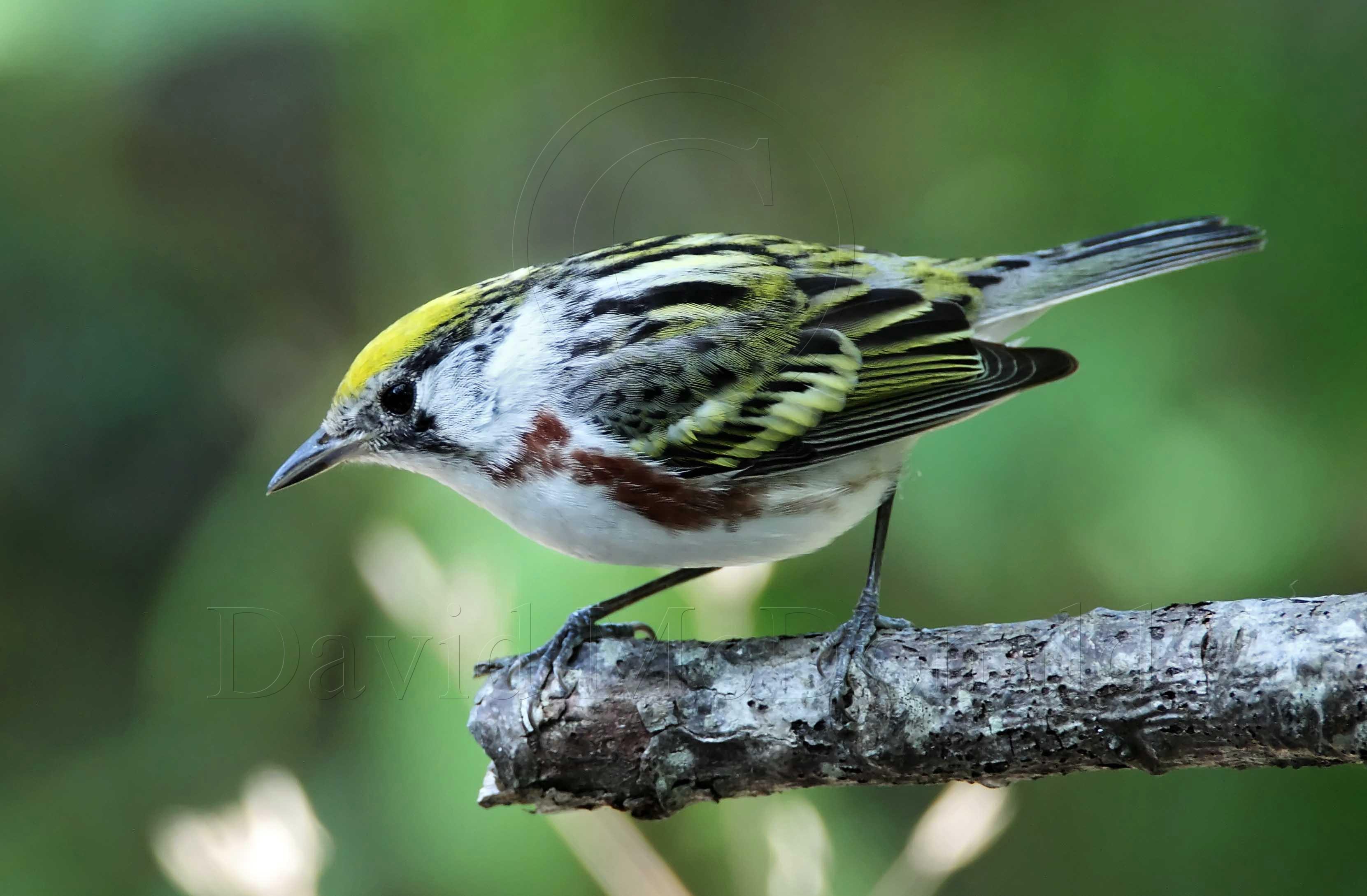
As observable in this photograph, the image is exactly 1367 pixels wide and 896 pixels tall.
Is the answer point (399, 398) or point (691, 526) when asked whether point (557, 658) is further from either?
point (399, 398)

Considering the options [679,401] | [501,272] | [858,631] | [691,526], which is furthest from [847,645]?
[501,272]

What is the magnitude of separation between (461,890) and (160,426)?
126cm

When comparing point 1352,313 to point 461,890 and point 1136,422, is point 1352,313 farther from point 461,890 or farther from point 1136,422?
point 461,890

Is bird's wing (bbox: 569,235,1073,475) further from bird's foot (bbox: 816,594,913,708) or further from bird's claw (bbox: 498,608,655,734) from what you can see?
bird's claw (bbox: 498,608,655,734)

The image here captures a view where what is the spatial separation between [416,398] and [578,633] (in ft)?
1.46

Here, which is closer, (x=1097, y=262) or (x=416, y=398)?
(x=416, y=398)

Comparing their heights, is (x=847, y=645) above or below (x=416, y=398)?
below

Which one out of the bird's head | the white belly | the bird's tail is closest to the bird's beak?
the bird's head

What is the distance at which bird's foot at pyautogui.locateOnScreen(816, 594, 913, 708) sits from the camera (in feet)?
4.86

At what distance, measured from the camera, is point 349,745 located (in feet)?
6.78

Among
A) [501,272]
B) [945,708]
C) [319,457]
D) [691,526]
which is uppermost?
[501,272]

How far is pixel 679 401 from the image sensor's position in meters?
1.61

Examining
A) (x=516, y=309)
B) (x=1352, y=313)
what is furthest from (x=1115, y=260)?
(x=516, y=309)

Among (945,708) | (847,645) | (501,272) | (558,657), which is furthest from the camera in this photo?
(501,272)
